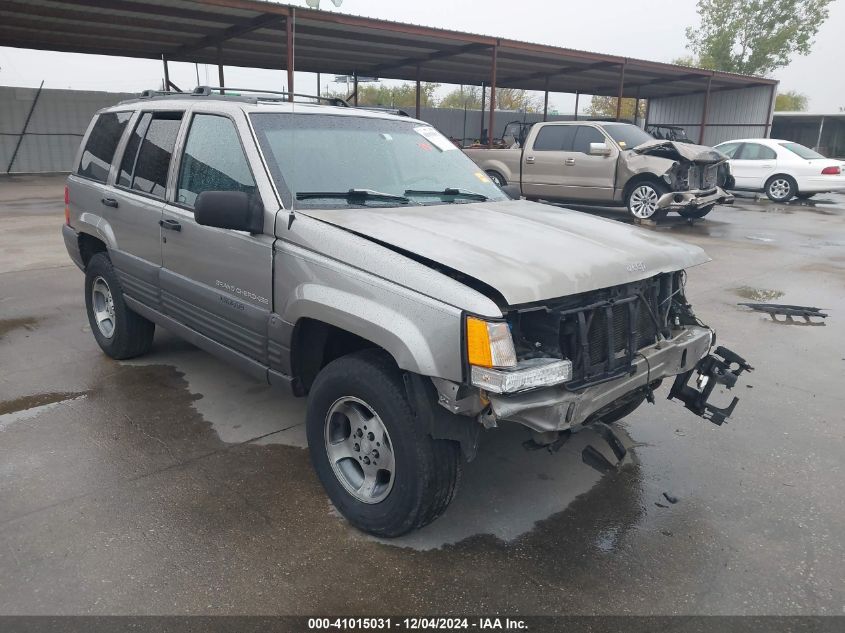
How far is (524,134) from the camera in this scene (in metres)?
14.9

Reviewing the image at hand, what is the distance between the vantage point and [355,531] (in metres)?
2.97

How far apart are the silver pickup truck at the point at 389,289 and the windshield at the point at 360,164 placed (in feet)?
0.04

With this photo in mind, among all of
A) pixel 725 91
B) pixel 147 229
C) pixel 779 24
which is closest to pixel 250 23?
pixel 147 229

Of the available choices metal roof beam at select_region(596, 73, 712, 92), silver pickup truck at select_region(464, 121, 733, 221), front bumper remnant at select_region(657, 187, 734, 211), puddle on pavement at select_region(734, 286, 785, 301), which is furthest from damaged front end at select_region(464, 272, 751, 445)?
metal roof beam at select_region(596, 73, 712, 92)

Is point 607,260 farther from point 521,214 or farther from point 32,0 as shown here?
point 32,0

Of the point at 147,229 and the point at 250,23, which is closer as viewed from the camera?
the point at 147,229

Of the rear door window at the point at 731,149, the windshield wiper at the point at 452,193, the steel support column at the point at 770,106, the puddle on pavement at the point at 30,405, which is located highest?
the steel support column at the point at 770,106

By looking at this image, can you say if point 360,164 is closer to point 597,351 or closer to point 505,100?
point 597,351

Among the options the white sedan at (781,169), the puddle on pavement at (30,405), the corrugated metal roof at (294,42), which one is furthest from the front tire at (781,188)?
the puddle on pavement at (30,405)

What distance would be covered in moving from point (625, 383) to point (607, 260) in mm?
558

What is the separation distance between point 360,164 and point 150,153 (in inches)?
63.0

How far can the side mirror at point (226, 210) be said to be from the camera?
3.08 m

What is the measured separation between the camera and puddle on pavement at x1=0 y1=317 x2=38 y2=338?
5.78 m

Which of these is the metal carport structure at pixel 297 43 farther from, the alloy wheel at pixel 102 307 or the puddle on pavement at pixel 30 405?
the puddle on pavement at pixel 30 405
